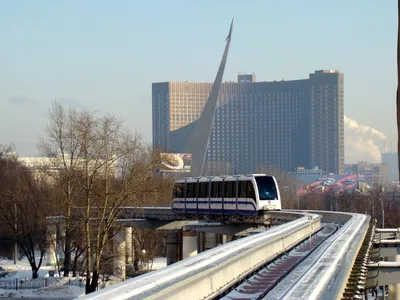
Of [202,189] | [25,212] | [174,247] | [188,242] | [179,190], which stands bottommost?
[174,247]

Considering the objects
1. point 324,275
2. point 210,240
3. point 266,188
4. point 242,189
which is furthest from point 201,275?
point 210,240

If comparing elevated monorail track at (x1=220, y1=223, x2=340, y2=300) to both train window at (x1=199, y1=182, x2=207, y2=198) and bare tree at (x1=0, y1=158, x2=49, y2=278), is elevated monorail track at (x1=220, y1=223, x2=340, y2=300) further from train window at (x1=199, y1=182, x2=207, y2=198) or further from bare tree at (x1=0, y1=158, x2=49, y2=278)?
bare tree at (x1=0, y1=158, x2=49, y2=278)

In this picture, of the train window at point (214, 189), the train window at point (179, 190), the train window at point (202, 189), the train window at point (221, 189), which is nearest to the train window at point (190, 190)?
the train window at point (179, 190)

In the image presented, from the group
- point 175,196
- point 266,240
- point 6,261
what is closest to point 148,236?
point 6,261

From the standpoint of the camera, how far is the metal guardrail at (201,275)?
13117 millimetres

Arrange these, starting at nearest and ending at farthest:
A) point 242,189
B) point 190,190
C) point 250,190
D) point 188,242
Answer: point 250,190 → point 242,189 → point 190,190 → point 188,242

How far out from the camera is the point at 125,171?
195 feet

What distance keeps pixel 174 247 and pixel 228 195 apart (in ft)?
39.4

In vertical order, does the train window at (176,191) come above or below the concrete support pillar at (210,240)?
above

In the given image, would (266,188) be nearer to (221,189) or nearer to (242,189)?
(242,189)

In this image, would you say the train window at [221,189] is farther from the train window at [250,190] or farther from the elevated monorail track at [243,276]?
the elevated monorail track at [243,276]

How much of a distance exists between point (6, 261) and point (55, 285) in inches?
1165

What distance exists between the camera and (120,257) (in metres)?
55.3

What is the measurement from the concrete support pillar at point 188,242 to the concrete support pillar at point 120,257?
13.6 feet
